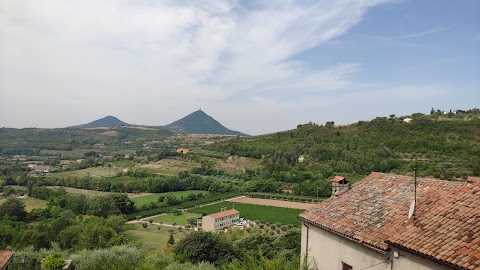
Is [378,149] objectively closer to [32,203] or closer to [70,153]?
[32,203]

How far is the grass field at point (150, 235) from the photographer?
46603 mm

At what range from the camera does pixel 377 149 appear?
3492 inches

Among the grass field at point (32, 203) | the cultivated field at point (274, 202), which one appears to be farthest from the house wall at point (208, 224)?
the grass field at point (32, 203)

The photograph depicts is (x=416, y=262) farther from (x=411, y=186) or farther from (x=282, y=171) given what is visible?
(x=282, y=171)

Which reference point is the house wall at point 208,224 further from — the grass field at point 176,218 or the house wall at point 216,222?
the grass field at point 176,218

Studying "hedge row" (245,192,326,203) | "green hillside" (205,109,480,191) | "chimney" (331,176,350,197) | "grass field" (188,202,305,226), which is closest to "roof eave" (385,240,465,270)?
"chimney" (331,176,350,197)

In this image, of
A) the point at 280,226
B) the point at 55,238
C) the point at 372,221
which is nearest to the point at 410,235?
the point at 372,221

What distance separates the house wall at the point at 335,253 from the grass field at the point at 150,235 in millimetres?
33386

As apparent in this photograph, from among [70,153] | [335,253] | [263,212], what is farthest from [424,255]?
[70,153]

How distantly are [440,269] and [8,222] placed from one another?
209 ft

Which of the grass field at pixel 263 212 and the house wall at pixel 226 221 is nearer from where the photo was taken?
the house wall at pixel 226 221

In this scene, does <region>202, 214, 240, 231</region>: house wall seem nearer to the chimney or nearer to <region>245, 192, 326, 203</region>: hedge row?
<region>245, 192, 326, 203</region>: hedge row

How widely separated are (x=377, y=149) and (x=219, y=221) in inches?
2024

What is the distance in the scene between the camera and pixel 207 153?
132m
